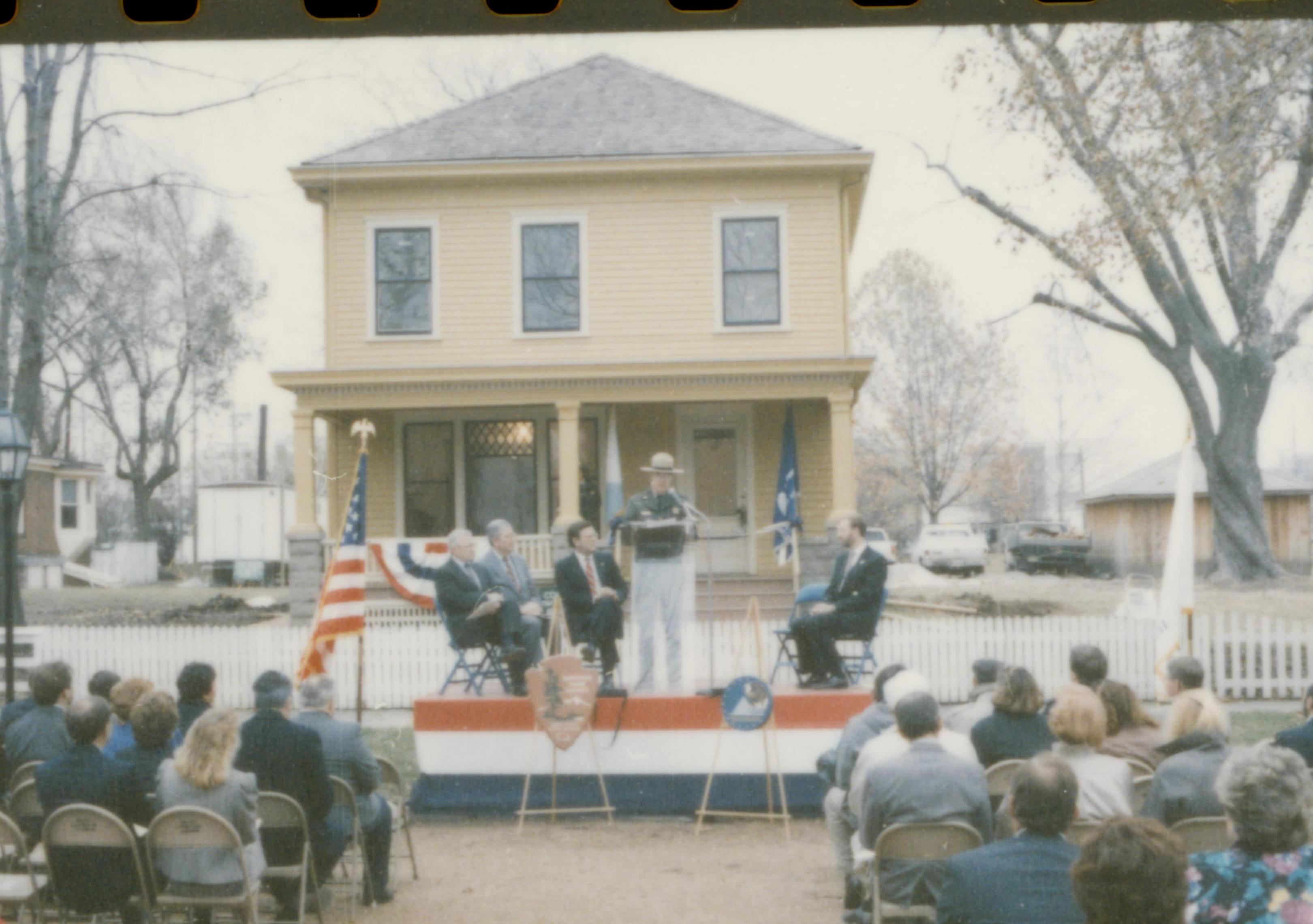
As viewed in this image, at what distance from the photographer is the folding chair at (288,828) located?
191 inches

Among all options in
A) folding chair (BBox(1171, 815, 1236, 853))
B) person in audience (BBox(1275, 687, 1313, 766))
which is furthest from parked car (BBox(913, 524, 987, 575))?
folding chair (BBox(1171, 815, 1236, 853))

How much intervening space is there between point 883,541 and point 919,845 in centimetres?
635

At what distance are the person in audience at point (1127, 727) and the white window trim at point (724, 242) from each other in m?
8.23

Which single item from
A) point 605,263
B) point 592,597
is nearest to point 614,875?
point 592,597

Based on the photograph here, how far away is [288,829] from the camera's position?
16.3 ft

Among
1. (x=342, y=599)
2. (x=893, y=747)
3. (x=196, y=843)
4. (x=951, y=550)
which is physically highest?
(x=951, y=550)

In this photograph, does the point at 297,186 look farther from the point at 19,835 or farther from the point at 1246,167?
the point at 1246,167

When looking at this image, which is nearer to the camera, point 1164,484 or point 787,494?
point 1164,484

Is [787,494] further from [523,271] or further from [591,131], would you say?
[591,131]

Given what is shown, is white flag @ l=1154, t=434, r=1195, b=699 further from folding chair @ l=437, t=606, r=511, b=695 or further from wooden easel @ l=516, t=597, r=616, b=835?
folding chair @ l=437, t=606, r=511, b=695

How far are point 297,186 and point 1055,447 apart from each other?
6081 mm

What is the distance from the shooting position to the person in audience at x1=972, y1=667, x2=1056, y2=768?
5051 millimetres

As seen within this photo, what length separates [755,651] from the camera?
10.2m

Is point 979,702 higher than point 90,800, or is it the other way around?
point 979,702
